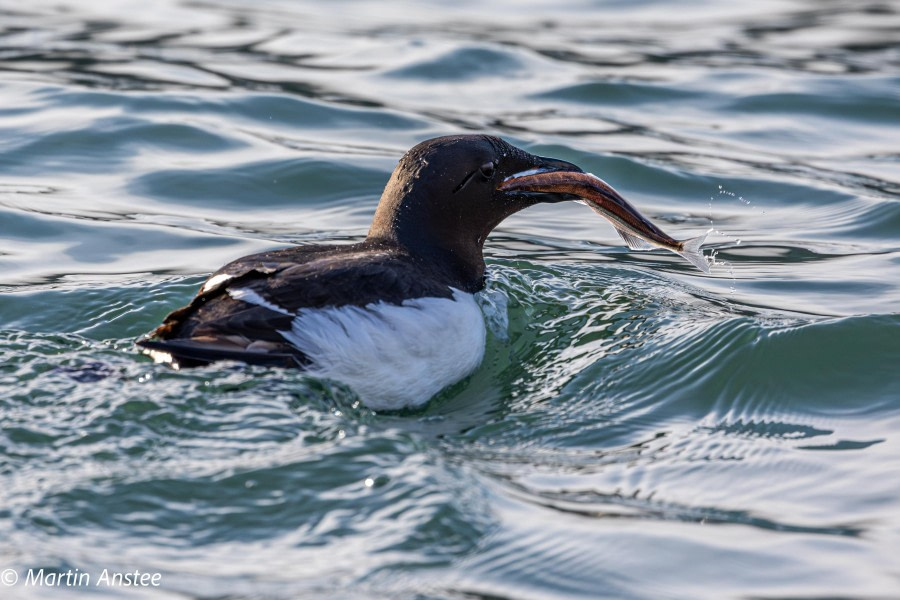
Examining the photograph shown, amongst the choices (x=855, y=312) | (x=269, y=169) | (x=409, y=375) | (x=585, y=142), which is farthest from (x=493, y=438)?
(x=585, y=142)

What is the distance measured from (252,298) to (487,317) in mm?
1476

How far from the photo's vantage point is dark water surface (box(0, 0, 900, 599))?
4.23m

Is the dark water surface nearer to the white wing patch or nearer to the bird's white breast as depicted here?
the bird's white breast

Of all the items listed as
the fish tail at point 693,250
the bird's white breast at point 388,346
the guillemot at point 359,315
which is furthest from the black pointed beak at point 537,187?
the bird's white breast at point 388,346

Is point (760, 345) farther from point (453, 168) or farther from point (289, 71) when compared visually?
point (289, 71)

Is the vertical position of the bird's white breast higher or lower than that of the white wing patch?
lower

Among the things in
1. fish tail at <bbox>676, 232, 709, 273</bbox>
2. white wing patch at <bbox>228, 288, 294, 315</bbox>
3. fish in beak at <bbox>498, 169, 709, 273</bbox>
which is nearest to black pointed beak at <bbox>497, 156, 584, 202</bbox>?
fish in beak at <bbox>498, 169, 709, 273</bbox>

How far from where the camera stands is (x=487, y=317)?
625cm

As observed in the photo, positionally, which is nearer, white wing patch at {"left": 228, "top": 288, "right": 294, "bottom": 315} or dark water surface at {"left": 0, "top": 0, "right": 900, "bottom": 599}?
dark water surface at {"left": 0, "top": 0, "right": 900, "bottom": 599}

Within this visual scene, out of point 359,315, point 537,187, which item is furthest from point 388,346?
point 537,187

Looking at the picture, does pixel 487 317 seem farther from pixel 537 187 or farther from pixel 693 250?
pixel 693 250

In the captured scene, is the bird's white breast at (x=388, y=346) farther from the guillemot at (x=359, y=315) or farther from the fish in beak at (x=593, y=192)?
the fish in beak at (x=593, y=192)

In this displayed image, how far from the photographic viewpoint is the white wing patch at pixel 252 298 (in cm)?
512

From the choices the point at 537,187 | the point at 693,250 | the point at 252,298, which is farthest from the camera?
the point at 537,187
